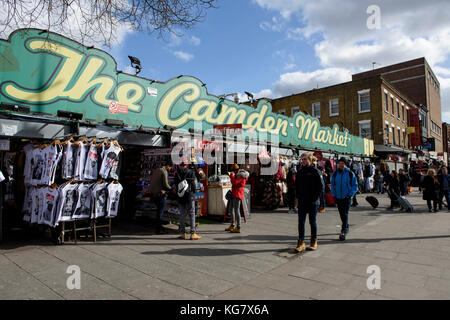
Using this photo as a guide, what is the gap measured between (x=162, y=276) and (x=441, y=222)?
8361 mm

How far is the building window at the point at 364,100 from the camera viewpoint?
2591 cm

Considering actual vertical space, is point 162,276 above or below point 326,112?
below

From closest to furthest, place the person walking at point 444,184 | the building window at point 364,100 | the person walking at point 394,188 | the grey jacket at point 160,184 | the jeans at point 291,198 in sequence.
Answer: the grey jacket at point 160,184 < the jeans at point 291,198 < the person walking at point 444,184 < the person walking at point 394,188 < the building window at point 364,100

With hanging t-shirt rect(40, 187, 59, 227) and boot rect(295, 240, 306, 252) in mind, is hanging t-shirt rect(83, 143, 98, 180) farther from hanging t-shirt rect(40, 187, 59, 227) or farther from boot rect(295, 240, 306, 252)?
boot rect(295, 240, 306, 252)

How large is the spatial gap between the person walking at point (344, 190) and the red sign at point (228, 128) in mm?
3952

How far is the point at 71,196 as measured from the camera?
226 inches

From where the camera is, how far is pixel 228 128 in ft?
32.1

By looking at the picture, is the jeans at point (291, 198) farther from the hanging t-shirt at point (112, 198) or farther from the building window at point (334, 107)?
the building window at point (334, 107)

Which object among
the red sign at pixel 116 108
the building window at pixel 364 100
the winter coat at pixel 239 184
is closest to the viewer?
the winter coat at pixel 239 184

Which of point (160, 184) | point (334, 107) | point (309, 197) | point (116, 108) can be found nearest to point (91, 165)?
point (160, 184)

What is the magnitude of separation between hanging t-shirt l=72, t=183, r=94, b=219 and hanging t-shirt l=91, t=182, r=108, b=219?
3.9 inches

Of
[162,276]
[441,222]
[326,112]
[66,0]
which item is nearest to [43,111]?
[66,0]

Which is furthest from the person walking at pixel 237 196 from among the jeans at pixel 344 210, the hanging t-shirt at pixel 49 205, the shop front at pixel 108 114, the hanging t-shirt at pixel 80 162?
the hanging t-shirt at pixel 49 205
